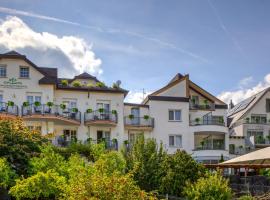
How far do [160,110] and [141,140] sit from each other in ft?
77.0

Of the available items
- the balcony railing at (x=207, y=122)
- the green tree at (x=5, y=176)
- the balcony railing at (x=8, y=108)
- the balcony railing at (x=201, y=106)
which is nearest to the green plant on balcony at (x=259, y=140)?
the balcony railing at (x=207, y=122)

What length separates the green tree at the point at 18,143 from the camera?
27062 mm

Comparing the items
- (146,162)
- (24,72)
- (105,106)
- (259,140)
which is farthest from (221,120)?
(146,162)

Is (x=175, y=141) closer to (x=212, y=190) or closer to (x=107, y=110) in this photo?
(x=107, y=110)

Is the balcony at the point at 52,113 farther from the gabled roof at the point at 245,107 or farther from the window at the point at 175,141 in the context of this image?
the gabled roof at the point at 245,107

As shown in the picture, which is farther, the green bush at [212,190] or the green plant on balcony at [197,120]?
the green plant on balcony at [197,120]

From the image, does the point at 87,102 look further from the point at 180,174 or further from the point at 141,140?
the point at 180,174

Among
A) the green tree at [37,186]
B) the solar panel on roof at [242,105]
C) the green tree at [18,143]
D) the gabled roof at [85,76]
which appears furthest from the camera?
the solar panel on roof at [242,105]

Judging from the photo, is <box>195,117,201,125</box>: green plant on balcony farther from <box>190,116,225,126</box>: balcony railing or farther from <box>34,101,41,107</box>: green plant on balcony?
<box>34,101,41,107</box>: green plant on balcony

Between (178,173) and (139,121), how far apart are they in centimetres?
2514

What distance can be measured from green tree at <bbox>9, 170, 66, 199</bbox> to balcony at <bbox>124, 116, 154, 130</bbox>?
85.9 ft

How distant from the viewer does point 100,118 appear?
1813 inches

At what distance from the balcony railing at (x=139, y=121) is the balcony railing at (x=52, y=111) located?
16.9 feet

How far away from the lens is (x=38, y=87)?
1766 inches
